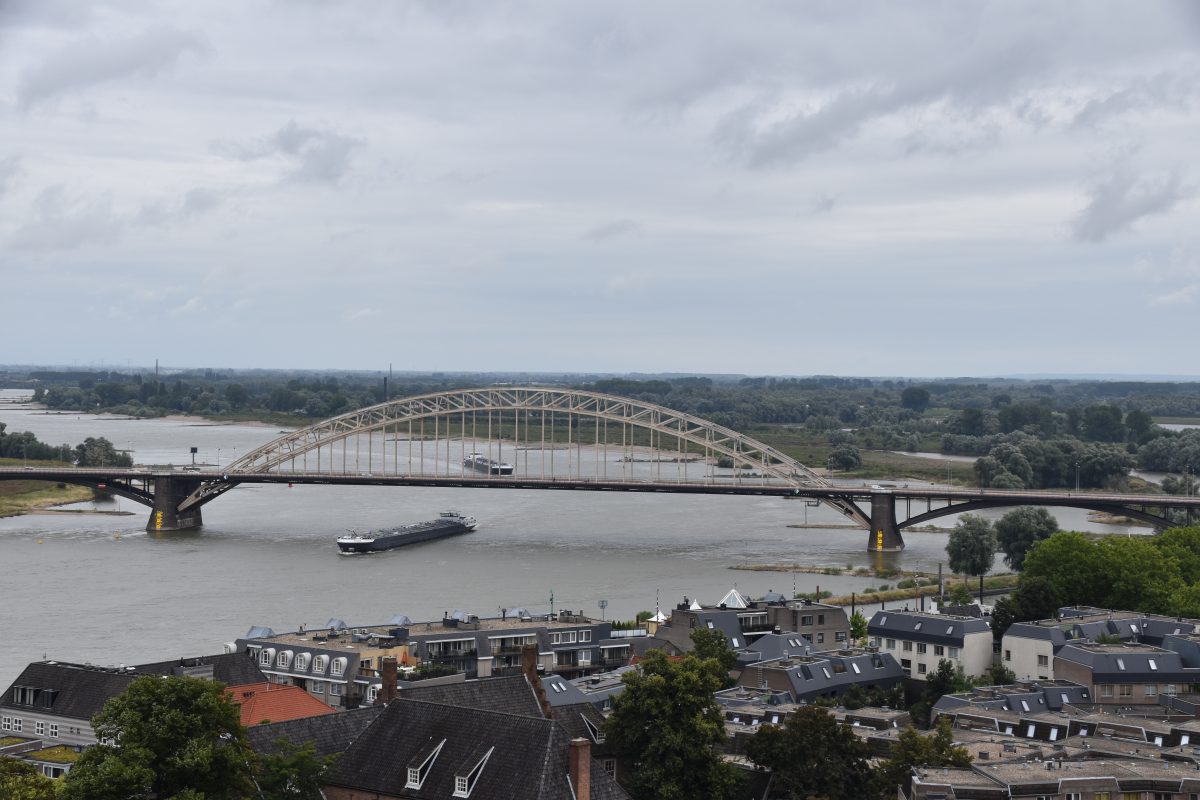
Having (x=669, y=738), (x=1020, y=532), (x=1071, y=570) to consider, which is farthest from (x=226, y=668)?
(x=1020, y=532)

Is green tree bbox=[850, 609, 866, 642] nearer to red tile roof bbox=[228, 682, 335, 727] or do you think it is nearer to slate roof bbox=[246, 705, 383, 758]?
red tile roof bbox=[228, 682, 335, 727]

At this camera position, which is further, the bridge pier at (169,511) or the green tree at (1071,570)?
the bridge pier at (169,511)

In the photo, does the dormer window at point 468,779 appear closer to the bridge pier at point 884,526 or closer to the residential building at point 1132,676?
the residential building at point 1132,676

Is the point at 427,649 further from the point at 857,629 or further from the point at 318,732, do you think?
the point at 318,732

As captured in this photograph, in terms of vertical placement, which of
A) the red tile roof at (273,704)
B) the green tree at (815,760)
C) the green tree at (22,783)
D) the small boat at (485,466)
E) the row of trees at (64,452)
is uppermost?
the row of trees at (64,452)

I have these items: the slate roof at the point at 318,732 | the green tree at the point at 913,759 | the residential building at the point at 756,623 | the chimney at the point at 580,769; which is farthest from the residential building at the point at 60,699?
the residential building at the point at 756,623

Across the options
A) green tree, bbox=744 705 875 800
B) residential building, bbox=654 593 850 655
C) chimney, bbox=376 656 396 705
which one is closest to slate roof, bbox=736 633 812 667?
residential building, bbox=654 593 850 655
